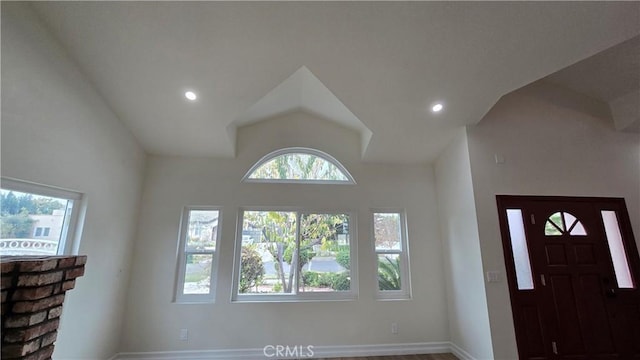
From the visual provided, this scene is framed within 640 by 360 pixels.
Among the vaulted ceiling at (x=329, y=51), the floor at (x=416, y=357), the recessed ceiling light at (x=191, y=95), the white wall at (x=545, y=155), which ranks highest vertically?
the vaulted ceiling at (x=329, y=51)

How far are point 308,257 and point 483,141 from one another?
111 inches

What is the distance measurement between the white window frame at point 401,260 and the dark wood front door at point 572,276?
1244 mm

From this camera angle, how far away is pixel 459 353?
335 cm

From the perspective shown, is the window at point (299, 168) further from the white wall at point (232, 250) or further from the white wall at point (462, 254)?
the white wall at point (462, 254)

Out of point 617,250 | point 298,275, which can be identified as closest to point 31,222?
point 298,275

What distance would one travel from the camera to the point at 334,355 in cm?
341

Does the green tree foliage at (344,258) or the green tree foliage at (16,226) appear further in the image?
the green tree foliage at (344,258)

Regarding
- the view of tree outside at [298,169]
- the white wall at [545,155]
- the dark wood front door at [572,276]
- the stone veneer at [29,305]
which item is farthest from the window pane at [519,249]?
the stone veneer at [29,305]

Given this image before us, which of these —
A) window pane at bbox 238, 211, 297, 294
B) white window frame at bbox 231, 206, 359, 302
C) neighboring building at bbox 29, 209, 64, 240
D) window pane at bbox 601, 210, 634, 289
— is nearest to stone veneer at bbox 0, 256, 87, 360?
neighboring building at bbox 29, 209, 64, 240

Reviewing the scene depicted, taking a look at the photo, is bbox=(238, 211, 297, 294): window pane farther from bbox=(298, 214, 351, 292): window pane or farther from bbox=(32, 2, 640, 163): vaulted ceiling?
bbox=(32, 2, 640, 163): vaulted ceiling

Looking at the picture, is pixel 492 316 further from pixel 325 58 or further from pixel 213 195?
pixel 213 195

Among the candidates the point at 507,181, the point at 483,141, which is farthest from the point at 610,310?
the point at 483,141

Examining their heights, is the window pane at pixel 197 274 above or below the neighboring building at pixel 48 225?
below

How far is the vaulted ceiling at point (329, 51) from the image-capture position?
211cm
